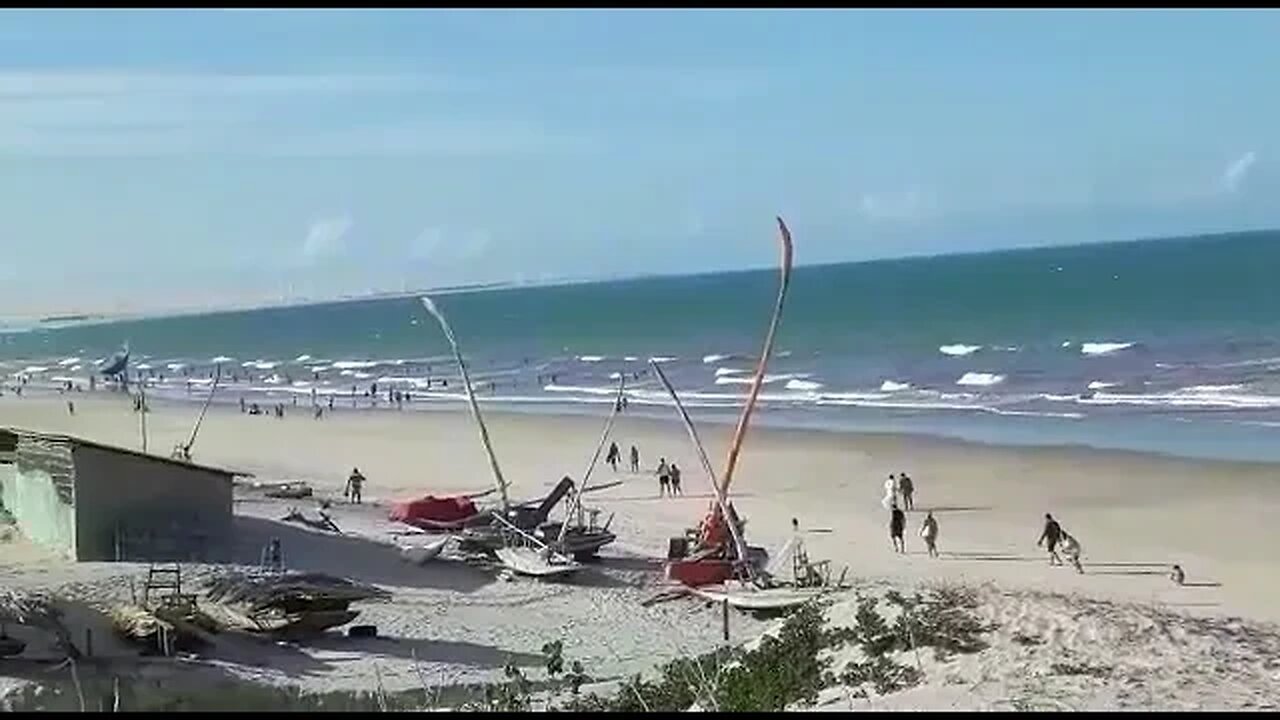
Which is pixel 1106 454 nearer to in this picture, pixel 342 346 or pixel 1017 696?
pixel 1017 696

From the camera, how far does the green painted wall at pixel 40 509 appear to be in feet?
70.3

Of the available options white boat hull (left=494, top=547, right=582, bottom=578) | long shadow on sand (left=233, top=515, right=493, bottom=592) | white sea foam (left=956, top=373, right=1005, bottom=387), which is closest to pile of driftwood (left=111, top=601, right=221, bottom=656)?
long shadow on sand (left=233, top=515, right=493, bottom=592)

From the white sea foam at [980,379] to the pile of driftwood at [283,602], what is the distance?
37.5 m

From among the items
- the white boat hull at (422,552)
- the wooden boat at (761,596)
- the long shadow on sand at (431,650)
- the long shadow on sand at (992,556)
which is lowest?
the long shadow on sand at (431,650)

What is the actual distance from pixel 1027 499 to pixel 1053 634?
16945 millimetres

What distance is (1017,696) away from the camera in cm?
1140

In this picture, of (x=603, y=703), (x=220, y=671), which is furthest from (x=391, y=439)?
(x=603, y=703)

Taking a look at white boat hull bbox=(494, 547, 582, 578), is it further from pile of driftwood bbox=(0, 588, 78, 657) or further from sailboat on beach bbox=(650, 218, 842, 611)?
pile of driftwood bbox=(0, 588, 78, 657)

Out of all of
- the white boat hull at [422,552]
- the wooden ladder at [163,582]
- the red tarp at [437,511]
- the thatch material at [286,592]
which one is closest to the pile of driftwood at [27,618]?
the wooden ladder at [163,582]

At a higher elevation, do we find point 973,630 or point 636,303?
point 636,303

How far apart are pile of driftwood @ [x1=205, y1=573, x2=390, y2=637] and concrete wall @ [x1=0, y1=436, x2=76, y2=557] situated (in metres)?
3.51

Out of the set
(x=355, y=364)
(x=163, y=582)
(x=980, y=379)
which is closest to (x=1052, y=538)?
(x=163, y=582)

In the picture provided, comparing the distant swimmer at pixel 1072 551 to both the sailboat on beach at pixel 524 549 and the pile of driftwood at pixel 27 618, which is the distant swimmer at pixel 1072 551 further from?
the pile of driftwood at pixel 27 618

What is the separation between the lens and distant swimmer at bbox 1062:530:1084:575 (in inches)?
940
